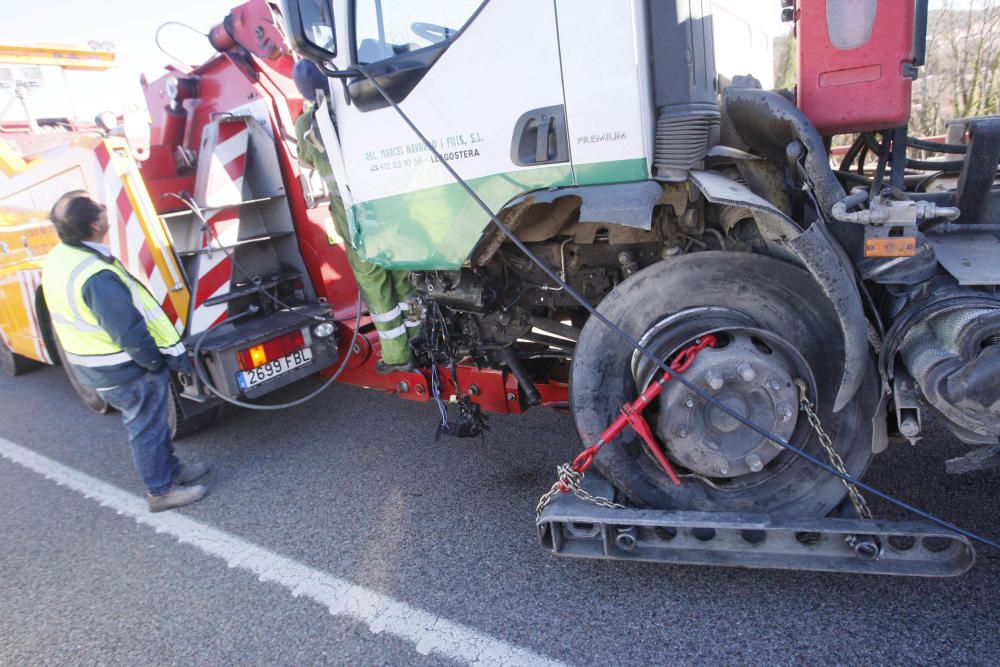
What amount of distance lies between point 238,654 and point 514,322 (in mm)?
1845

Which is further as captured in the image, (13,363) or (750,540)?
(13,363)

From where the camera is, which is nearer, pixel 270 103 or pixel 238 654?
pixel 238 654

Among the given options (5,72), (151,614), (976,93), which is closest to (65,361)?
(5,72)

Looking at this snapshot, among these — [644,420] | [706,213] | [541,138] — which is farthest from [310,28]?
[644,420]

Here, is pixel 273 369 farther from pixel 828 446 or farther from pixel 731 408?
pixel 828 446

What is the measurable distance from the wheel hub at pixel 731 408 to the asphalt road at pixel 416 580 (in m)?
0.52

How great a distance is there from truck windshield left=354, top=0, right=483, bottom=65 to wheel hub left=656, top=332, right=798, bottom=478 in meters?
1.61

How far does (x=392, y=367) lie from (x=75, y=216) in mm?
1827

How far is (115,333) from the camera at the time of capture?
3.31 m

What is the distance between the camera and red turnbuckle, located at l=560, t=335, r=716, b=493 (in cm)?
233

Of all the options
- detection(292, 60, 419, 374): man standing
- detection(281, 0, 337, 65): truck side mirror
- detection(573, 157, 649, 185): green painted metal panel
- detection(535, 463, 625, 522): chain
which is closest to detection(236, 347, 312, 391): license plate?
detection(292, 60, 419, 374): man standing

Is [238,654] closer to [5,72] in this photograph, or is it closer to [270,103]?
[270,103]

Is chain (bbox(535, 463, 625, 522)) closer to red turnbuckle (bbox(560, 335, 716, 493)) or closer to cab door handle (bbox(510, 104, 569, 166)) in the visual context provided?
red turnbuckle (bbox(560, 335, 716, 493))

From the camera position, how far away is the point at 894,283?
84.0 inches
